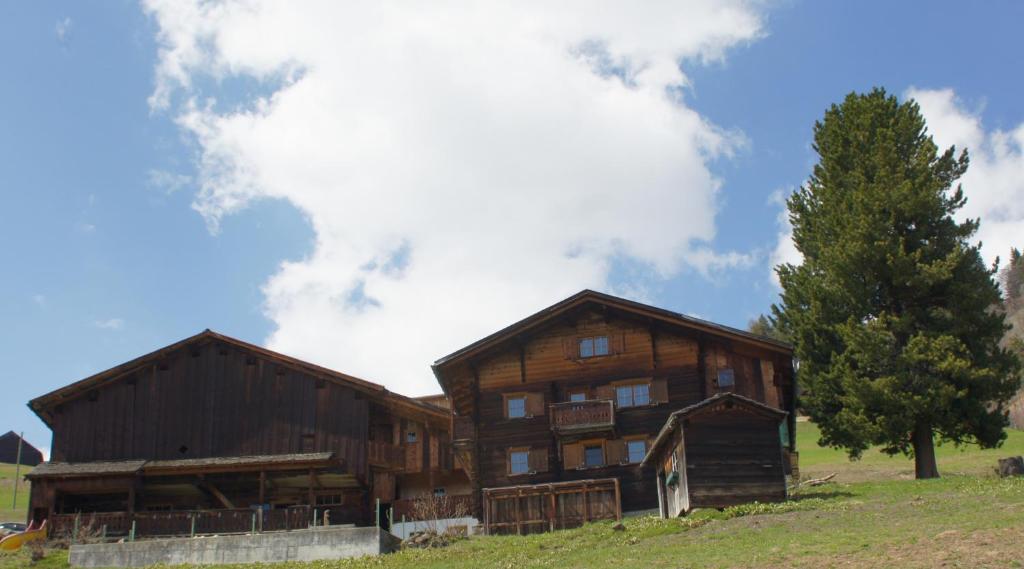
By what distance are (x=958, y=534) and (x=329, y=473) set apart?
94.3 feet

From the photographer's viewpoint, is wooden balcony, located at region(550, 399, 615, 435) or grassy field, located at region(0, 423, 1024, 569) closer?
grassy field, located at region(0, 423, 1024, 569)

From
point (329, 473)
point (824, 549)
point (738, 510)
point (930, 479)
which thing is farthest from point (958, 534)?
point (329, 473)

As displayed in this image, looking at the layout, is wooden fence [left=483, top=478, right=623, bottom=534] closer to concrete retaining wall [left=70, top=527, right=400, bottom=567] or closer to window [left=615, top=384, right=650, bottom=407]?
concrete retaining wall [left=70, top=527, right=400, bottom=567]

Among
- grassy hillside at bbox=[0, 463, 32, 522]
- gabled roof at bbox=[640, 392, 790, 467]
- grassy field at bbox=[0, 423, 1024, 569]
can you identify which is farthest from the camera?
grassy hillside at bbox=[0, 463, 32, 522]

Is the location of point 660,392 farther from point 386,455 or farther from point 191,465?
point 191,465

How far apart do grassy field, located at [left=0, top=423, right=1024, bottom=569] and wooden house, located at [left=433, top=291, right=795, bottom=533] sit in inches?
258

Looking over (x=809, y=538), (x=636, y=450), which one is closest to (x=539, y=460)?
(x=636, y=450)

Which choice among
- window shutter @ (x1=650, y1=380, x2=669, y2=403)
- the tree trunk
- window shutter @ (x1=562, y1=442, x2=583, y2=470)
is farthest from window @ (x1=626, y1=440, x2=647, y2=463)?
the tree trunk

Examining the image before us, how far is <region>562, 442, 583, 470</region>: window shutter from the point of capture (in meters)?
42.4

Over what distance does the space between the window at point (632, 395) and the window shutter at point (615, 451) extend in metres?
1.59

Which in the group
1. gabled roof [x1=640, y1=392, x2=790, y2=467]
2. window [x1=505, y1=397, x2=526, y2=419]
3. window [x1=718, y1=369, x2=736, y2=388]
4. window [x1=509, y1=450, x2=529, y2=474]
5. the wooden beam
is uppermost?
window [x1=718, y1=369, x2=736, y2=388]

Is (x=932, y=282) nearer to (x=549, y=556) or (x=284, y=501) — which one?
(x=549, y=556)

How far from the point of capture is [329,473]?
45.0 m

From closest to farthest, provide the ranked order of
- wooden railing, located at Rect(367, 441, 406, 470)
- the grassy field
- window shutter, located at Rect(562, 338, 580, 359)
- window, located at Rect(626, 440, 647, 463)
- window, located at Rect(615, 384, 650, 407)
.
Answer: the grassy field → window, located at Rect(626, 440, 647, 463) → window, located at Rect(615, 384, 650, 407) → window shutter, located at Rect(562, 338, 580, 359) → wooden railing, located at Rect(367, 441, 406, 470)
